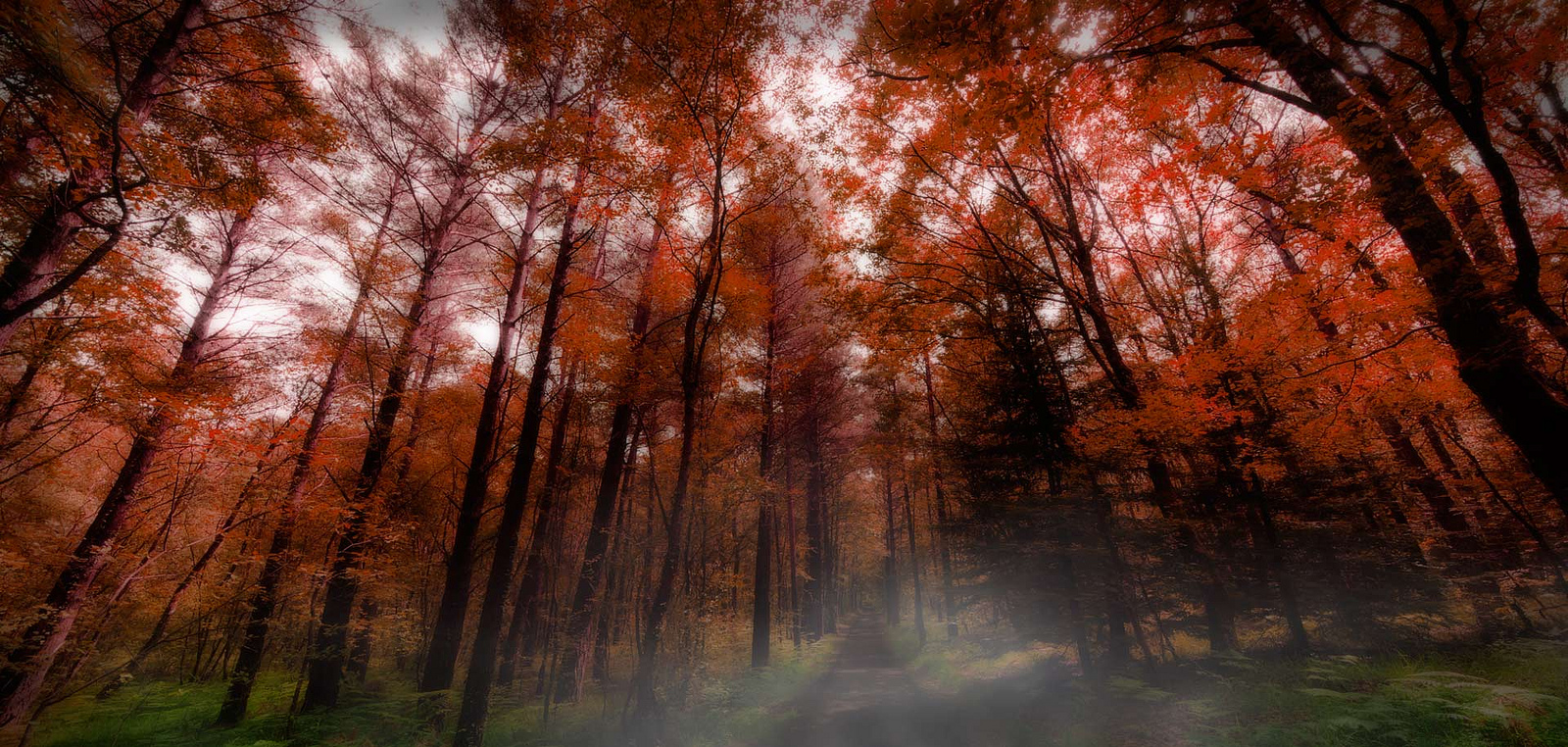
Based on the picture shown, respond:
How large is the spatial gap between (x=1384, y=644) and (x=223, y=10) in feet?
63.2

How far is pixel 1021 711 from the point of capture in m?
7.21

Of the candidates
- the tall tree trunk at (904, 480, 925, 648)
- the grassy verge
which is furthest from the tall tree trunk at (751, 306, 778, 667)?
the tall tree trunk at (904, 480, 925, 648)

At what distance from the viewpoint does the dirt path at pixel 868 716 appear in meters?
6.93

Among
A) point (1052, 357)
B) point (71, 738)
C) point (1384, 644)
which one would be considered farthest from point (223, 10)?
point (1384, 644)

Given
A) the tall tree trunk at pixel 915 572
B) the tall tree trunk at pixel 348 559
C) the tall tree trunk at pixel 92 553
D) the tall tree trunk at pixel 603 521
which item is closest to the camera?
the tall tree trunk at pixel 92 553

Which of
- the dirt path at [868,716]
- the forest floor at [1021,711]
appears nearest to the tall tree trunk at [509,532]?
the forest floor at [1021,711]

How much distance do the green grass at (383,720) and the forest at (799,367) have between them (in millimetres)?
141

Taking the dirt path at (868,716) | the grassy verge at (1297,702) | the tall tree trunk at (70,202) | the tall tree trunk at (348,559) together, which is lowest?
the dirt path at (868,716)

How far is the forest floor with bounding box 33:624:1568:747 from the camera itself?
185 inches

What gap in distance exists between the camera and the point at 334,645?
7320 mm

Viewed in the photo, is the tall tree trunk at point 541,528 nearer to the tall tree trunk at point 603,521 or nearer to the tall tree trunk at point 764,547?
the tall tree trunk at point 603,521

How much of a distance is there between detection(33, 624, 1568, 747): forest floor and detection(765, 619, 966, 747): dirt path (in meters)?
0.04

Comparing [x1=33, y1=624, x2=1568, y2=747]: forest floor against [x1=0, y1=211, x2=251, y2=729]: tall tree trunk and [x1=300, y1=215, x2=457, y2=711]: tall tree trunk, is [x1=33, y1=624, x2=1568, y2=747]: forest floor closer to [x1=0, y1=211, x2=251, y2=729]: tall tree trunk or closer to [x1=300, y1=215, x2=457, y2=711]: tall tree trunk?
[x1=300, y1=215, x2=457, y2=711]: tall tree trunk

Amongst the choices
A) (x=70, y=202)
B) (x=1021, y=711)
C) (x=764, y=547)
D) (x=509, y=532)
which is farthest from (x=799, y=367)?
(x=70, y=202)
